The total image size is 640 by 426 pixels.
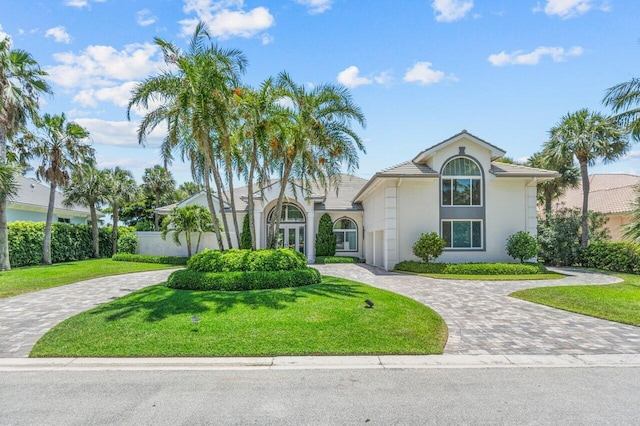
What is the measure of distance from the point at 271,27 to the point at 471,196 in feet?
44.4

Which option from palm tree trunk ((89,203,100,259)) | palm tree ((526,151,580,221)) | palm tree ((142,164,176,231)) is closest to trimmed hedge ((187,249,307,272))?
palm tree ((526,151,580,221))

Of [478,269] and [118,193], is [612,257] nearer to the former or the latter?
[478,269]

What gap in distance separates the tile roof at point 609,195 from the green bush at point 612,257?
3046mm

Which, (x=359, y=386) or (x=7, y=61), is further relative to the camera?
(x=7, y=61)

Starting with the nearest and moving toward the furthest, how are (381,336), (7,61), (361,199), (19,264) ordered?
(381,336)
(7,61)
(19,264)
(361,199)

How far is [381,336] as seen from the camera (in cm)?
760

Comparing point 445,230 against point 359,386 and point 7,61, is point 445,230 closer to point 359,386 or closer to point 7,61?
point 359,386

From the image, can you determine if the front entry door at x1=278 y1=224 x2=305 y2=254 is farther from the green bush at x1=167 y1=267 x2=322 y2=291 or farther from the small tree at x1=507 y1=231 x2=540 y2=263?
the green bush at x1=167 y1=267 x2=322 y2=291

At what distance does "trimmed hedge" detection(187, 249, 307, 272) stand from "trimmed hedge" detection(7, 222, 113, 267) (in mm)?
14863

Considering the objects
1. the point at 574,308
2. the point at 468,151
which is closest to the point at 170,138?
the point at 574,308

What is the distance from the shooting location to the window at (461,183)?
2053 centimetres

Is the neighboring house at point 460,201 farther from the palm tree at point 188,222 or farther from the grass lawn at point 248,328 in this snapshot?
the grass lawn at point 248,328

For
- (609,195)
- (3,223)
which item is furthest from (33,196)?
(609,195)

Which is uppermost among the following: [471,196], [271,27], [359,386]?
[271,27]
